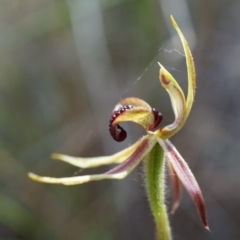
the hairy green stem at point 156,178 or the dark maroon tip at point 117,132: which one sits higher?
the dark maroon tip at point 117,132

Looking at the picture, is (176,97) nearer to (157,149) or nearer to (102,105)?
(157,149)

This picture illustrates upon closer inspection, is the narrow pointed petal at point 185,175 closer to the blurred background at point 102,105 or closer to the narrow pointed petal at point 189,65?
the narrow pointed petal at point 189,65

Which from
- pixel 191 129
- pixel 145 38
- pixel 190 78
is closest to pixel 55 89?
pixel 145 38

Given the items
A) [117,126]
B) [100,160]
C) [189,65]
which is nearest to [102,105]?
[100,160]

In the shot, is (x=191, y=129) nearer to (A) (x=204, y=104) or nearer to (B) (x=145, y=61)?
(A) (x=204, y=104)

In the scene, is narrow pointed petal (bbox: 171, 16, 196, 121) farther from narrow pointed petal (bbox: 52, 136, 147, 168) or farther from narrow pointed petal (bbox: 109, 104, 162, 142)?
narrow pointed petal (bbox: 52, 136, 147, 168)

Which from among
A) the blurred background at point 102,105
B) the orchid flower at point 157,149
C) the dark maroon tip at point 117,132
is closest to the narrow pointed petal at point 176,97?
the orchid flower at point 157,149

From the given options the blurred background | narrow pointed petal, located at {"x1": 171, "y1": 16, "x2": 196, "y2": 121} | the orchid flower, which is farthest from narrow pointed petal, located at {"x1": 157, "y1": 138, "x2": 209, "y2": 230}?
the blurred background
